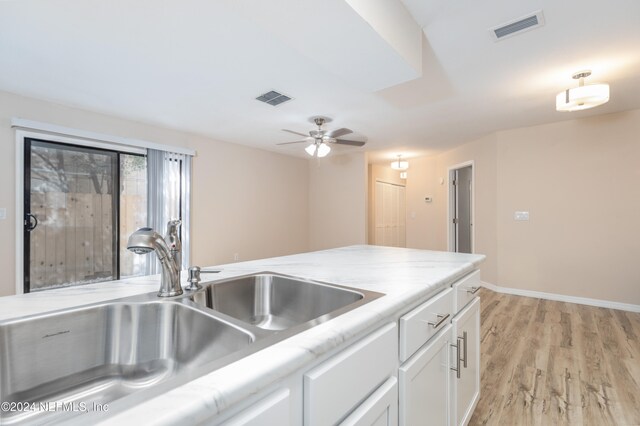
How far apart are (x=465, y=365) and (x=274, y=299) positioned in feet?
3.41

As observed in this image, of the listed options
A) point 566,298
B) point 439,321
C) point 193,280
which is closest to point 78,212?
point 193,280

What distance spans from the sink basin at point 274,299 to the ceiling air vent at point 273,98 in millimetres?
2168

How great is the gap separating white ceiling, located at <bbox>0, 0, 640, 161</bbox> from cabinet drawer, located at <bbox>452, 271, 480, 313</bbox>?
1.36 meters

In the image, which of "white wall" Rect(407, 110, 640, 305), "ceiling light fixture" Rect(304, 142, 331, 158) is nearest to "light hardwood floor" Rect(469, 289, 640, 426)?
"white wall" Rect(407, 110, 640, 305)

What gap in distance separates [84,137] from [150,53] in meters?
1.88

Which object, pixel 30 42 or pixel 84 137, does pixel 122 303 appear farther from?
pixel 84 137

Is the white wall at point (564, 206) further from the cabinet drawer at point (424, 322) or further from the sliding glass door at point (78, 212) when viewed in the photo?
the sliding glass door at point (78, 212)

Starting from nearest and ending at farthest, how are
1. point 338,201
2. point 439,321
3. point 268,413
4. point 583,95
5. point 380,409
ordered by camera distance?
point 268,413, point 380,409, point 439,321, point 583,95, point 338,201

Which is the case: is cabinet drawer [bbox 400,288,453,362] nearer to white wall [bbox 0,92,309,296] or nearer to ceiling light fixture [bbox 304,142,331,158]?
ceiling light fixture [bbox 304,142,331,158]

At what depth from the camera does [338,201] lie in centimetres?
589

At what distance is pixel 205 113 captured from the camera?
3.51m

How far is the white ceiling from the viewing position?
1683 mm

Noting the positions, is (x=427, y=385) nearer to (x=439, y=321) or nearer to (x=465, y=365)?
(x=439, y=321)

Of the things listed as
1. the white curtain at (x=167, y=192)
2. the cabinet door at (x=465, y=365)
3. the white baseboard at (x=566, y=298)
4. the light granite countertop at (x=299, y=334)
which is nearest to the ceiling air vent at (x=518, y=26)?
the light granite countertop at (x=299, y=334)
